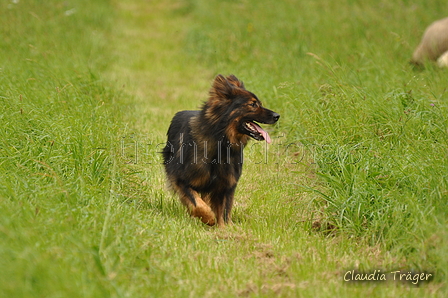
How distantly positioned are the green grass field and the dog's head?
0.69 meters

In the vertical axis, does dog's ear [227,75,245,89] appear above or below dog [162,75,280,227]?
above

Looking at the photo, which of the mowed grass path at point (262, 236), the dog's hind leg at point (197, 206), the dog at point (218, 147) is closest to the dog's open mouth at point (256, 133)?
the dog at point (218, 147)

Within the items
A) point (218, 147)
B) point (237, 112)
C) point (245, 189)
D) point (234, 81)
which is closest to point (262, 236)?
point (218, 147)

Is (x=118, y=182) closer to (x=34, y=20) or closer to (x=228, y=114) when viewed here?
(x=228, y=114)

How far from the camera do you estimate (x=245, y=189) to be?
18.5 feet

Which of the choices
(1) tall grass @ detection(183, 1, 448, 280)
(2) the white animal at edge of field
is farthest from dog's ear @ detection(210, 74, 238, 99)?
(2) the white animal at edge of field

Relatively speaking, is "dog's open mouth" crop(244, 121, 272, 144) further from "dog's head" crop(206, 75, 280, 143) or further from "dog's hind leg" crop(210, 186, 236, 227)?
"dog's hind leg" crop(210, 186, 236, 227)

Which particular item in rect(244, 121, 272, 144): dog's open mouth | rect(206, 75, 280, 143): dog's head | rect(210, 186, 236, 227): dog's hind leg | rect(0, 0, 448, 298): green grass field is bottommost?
rect(210, 186, 236, 227): dog's hind leg

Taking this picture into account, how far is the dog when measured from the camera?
15.1 feet

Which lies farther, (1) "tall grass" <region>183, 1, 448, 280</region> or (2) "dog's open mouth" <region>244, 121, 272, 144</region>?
(2) "dog's open mouth" <region>244, 121, 272, 144</region>

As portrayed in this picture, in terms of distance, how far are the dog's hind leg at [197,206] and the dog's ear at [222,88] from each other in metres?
0.93

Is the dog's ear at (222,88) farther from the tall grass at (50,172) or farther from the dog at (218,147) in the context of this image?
the tall grass at (50,172)

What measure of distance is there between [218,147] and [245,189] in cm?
115

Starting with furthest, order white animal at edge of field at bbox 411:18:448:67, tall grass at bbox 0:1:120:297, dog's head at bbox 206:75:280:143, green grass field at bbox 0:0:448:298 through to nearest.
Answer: white animal at edge of field at bbox 411:18:448:67 < dog's head at bbox 206:75:280:143 < green grass field at bbox 0:0:448:298 < tall grass at bbox 0:1:120:297
